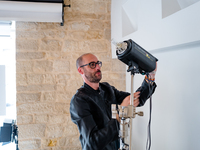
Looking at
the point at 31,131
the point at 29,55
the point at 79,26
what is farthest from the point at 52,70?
the point at 31,131

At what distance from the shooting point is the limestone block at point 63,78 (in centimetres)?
236

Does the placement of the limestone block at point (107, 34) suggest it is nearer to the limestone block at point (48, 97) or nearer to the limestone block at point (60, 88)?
the limestone block at point (60, 88)

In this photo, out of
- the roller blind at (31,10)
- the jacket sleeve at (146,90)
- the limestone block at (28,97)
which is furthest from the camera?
the limestone block at (28,97)

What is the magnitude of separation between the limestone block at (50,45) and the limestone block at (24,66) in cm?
25

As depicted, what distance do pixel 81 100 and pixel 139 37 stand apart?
809 mm

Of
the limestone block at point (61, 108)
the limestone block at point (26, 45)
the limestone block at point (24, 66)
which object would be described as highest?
the limestone block at point (26, 45)

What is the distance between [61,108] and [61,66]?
21.1 inches

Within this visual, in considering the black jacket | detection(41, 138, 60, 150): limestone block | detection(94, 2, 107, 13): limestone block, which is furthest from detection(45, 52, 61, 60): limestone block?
detection(41, 138, 60, 150): limestone block

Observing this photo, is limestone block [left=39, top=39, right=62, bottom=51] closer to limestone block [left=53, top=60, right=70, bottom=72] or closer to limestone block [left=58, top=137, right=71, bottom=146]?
limestone block [left=53, top=60, right=70, bottom=72]

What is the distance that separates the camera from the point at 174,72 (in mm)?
1484

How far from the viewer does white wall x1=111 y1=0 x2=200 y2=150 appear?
1.18 meters

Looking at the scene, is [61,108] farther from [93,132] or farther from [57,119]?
[93,132]

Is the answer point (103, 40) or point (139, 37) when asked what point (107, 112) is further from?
point (103, 40)

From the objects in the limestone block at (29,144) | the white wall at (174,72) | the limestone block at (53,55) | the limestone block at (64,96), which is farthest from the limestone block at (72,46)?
the limestone block at (29,144)
